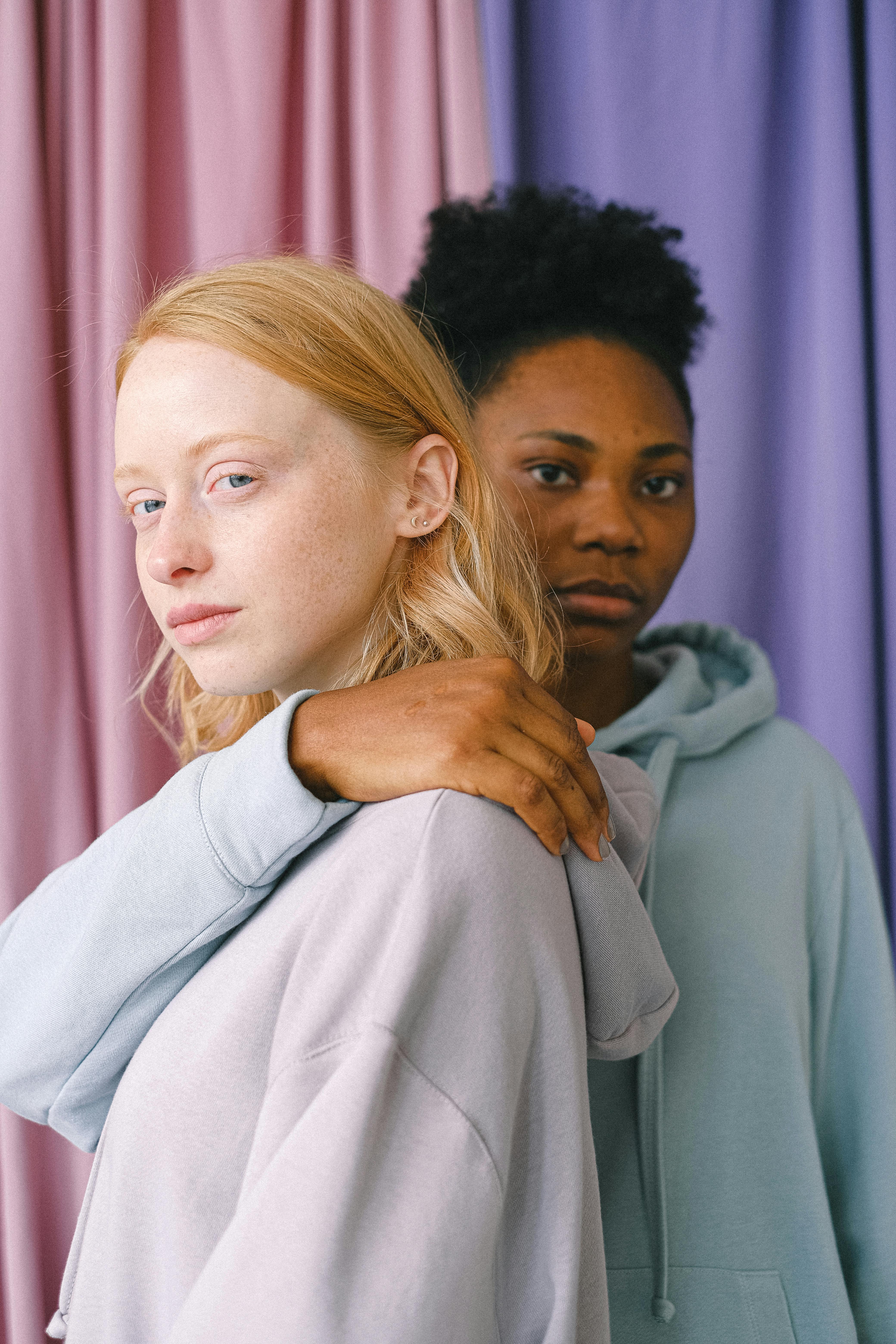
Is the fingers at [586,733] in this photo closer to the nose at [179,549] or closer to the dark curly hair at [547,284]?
the nose at [179,549]

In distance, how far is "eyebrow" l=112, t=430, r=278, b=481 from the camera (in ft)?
2.06

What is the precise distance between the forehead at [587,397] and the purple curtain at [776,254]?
390 millimetres

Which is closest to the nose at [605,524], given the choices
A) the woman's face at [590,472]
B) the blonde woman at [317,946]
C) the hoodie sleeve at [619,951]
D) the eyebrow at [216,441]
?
the woman's face at [590,472]

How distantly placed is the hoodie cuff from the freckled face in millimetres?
75

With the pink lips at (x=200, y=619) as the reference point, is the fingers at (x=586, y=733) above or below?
below

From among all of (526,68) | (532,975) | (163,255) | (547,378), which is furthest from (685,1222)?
(526,68)

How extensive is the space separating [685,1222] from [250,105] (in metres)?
1.38

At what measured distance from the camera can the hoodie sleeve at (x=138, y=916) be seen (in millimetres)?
576

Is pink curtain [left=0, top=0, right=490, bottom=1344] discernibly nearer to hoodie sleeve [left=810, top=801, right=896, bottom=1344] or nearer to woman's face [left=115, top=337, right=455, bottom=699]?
woman's face [left=115, top=337, right=455, bottom=699]

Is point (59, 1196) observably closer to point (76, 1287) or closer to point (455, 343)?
point (76, 1287)

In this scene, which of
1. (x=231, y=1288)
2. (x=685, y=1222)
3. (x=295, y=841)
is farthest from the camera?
(x=685, y=1222)

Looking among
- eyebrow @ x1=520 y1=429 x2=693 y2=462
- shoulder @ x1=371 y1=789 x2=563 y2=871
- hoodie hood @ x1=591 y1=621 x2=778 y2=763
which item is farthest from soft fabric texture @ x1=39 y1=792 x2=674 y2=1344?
eyebrow @ x1=520 y1=429 x2=693 y2=462

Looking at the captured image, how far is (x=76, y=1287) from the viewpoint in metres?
0.64

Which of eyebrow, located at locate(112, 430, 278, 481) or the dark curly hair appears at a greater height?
the dark curly hair
